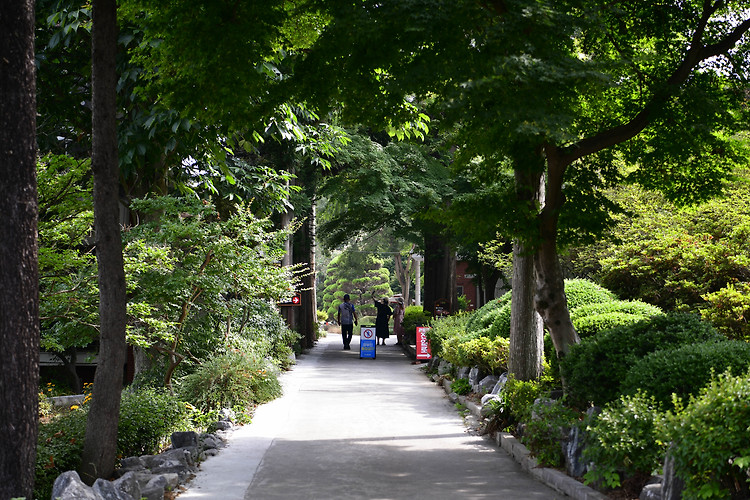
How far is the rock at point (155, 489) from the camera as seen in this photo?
22.8ft

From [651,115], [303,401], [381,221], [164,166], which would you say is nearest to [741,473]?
[651,115]

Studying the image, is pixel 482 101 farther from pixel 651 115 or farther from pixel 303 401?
pixel 303 401

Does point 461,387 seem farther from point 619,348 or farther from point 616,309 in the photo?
point 619,348

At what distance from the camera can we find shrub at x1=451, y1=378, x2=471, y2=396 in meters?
14.8

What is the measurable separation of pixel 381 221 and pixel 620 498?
18692 mm

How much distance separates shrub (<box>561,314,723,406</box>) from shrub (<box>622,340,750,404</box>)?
0.65 m

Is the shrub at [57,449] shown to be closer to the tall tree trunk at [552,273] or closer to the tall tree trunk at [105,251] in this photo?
the tall tree trunk at [105,251]

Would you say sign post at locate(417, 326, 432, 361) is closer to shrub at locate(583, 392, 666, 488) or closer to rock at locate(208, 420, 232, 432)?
rock at locate(208, 420, 232, 432)

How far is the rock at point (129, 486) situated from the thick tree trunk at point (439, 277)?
21.7 m

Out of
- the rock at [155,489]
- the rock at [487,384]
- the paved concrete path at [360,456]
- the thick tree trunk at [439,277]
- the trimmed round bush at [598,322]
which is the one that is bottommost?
the paved concrete path at [360,456]

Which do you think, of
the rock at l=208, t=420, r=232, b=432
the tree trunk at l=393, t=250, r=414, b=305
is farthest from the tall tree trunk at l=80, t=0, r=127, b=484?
→ the tree trunk at l=393, t=250, r=414, b=305

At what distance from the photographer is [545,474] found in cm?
810

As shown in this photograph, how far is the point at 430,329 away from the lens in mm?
21812

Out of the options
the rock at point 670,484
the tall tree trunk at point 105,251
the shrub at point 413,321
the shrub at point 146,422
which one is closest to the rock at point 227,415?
the shrub at point 146,422
